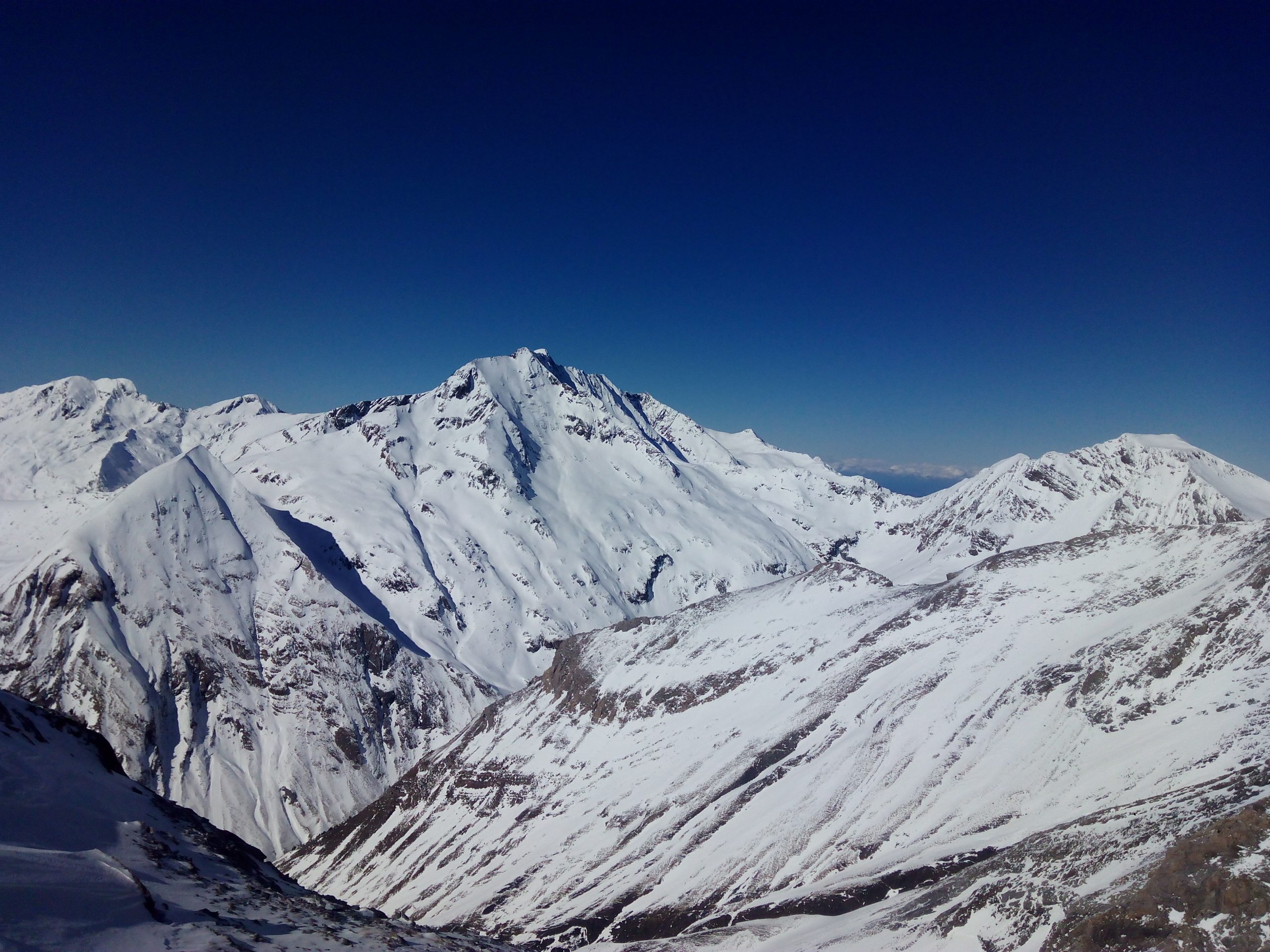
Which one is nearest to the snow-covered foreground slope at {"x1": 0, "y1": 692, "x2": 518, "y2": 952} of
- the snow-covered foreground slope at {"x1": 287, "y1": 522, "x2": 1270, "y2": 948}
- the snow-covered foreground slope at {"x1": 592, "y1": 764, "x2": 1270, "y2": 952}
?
the snow-covered foreground slope at {"x1": 592, "y1": 764, "x2": 1270, "y2": 952}

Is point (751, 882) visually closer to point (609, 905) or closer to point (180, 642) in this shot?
point (609, 905)

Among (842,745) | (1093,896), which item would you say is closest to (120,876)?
Result: (1093,896)

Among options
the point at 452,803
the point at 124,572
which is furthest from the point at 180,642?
the point at 452,803

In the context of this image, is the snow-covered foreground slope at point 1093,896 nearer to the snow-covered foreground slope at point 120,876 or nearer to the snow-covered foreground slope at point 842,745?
the snow-covered foreground slope at point 842,745

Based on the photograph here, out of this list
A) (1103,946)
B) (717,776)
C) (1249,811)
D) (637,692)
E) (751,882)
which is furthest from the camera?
(637,692)

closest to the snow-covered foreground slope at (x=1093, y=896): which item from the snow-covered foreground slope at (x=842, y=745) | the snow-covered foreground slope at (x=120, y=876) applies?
the snow-covered foreground slope at (x=842, y=745)

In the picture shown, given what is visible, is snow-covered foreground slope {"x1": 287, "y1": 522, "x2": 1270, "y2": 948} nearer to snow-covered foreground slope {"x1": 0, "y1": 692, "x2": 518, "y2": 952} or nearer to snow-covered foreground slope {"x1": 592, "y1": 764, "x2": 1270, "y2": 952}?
snow-covered foreground slope {"x1": 592, "y1": 764, "x2": 1270, "y2": 952}
